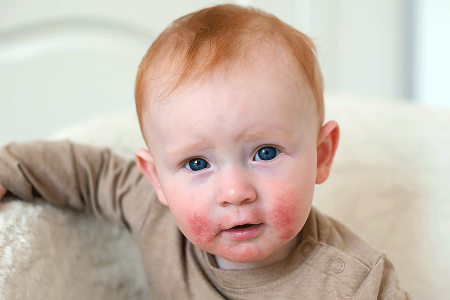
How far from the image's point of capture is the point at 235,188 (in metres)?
0.46

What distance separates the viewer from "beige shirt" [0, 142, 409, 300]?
1.86 feet

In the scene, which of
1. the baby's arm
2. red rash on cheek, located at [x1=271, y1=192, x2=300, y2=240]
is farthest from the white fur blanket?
red rash on cheek, located at [x1=271, y1=192, x2=300, y2=240]

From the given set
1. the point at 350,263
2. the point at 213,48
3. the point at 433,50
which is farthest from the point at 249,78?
the point at 433,50

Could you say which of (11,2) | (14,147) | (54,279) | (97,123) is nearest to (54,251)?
(54,279)

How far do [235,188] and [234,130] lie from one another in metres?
0.07

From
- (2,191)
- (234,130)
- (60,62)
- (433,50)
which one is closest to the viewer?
(234,130)

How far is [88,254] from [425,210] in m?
0.65

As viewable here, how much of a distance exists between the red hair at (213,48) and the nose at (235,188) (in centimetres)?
12

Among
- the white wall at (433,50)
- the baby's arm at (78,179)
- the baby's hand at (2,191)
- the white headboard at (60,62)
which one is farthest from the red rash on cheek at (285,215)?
the white wall at (433,50)

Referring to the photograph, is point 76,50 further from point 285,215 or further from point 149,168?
point 285,215

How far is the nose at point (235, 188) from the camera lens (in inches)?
18.2

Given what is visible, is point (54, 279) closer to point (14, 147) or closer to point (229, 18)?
point (14, 147)

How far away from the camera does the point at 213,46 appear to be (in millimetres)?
485

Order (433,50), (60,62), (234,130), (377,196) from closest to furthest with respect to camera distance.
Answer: (234,130), (377,196), (60,62), (433,50)
